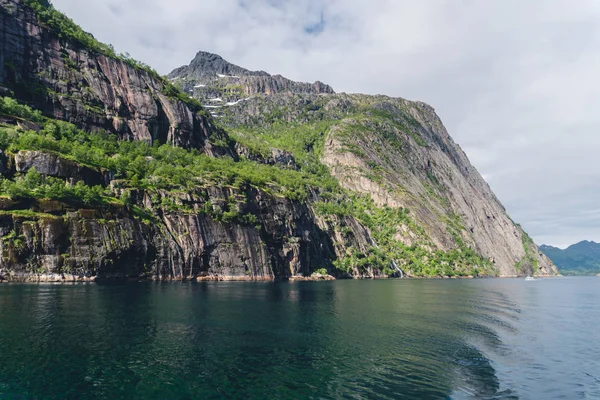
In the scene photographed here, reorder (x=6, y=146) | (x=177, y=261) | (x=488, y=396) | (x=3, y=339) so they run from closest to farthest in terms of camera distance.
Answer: (x=488, y=396)
(x=3, y=339)
(x=6, y=146)
(x=177, y=261)

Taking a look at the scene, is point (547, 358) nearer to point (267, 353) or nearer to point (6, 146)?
point (267, 353)

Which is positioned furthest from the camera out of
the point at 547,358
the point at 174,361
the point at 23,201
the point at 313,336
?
the point at 23,201

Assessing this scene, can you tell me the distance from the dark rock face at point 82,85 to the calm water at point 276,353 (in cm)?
9801

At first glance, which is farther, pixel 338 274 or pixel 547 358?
pixel 338 274

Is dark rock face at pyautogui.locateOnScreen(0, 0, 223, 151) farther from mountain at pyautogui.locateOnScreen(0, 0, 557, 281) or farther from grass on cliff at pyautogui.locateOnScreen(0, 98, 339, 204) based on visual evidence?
grass on cliff at pyautogui.locateOnScreen(0, 98, 339, 204)

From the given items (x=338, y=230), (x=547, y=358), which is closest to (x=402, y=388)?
(x=547, y=358)

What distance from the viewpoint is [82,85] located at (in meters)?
135

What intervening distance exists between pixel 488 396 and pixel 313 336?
56.5 ft

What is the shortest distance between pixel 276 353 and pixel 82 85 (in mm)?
143832

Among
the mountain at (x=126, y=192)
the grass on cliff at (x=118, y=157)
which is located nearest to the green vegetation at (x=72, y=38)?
the mountain at (x=126, y=192)

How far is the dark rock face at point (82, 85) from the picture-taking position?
12125cm

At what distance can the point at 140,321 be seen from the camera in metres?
38.2

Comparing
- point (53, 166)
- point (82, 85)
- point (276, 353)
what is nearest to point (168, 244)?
point (53, 166)

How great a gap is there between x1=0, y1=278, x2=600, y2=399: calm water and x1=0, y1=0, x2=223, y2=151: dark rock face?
9801 centimetres
